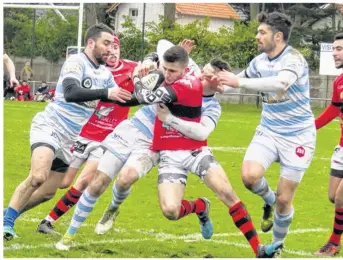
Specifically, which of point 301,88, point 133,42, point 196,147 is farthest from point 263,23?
point 133,42

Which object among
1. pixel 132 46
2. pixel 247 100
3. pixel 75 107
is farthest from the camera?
pixel 247 100

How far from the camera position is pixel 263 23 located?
10000 millimetres

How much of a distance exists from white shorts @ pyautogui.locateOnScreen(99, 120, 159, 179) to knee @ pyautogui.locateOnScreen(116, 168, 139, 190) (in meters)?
0.05

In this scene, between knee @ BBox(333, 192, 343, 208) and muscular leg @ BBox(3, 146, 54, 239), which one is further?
knee @ BBox(333, 192, 343, 208)

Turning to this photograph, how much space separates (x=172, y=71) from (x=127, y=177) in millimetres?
1173

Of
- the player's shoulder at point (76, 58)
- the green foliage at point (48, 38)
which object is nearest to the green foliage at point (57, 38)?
the green foliage at point (48, 38)

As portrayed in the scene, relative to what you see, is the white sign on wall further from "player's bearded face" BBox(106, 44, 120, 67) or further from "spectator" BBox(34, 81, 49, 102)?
"player's bearded face" BBox(106, 44, 120, 67)

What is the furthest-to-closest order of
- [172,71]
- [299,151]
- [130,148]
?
[130,148] < [299,151] < [172,71]

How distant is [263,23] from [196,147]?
1.55 meters

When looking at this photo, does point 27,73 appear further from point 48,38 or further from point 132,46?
point 132,46

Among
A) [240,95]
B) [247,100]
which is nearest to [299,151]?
[240,95]

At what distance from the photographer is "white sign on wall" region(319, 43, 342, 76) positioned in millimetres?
41000

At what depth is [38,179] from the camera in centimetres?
977

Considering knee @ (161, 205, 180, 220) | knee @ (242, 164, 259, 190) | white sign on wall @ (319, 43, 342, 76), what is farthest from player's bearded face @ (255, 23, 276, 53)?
white sign on wall @ (319, 43, 342, 76)
